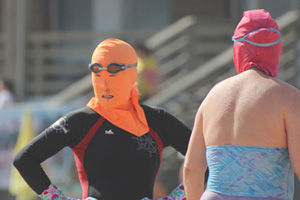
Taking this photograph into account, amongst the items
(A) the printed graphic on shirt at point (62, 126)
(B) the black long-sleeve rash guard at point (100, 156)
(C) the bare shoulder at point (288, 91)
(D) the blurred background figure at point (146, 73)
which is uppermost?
(C) the bare shoulder at point (288, 91)

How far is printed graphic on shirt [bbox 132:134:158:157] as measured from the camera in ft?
11.9

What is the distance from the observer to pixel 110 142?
3605 millimetres

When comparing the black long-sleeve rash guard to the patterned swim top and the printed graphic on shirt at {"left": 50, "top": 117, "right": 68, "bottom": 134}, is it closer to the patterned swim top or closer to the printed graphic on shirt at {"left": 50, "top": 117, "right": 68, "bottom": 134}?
the printed graphic on shirt at {"left": 50, "top": 117, "right": 68, "bottom": 134}

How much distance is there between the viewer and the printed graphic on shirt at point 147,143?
3639 mm

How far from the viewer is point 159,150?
146 inches

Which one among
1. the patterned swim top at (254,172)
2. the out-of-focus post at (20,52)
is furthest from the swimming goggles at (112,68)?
the out-of-focus post at (20,52)

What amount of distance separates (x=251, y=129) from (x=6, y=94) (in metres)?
7.00

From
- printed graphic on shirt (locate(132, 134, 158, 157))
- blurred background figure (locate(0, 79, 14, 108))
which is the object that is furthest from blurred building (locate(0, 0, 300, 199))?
printed graphic on shirt (locate(132, 134, 158, 157))

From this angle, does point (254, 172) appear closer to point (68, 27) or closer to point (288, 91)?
point (288, 91)

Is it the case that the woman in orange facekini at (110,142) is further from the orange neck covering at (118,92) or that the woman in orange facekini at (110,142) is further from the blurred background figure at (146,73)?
the blurred background figure at (146,73)

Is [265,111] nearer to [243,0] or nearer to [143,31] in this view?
[243,0]

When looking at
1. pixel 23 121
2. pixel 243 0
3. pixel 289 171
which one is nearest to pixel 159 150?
pixel 289 171

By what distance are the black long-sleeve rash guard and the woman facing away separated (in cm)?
59

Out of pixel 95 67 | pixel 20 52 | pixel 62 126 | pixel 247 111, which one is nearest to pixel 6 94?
pixel 20 52
